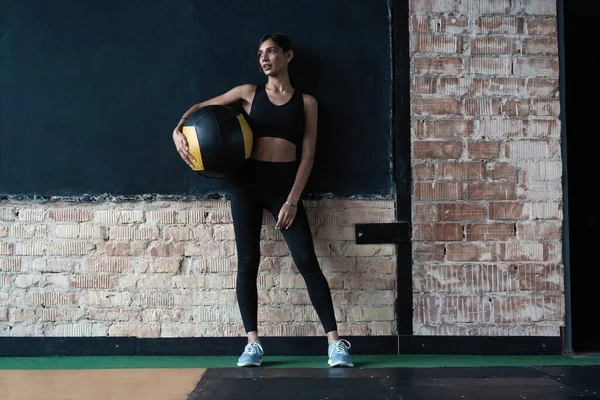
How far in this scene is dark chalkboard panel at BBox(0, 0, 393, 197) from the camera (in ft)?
11.8

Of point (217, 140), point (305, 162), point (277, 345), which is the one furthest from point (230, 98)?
point (277, 345)

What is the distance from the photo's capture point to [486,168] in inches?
143

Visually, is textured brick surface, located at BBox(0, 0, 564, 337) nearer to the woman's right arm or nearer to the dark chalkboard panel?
the dark chalkboard panel

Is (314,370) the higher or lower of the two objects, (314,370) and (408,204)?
the lower

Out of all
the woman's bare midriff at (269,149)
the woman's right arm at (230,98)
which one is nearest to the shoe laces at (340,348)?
the woman's bare midriff at (269,149)

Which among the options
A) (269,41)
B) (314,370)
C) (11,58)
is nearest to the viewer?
(314,370)

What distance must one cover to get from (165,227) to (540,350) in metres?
2.16

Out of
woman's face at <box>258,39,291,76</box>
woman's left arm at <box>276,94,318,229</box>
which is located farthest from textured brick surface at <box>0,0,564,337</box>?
woman's face at <box>258,39,291,76</box>

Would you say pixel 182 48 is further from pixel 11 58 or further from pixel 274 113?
pixel 11 58

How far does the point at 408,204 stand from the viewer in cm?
361

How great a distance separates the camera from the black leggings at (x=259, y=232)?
3289 mm

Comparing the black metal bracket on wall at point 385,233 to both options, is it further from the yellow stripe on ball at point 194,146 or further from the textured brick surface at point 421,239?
the yellow stripe on ball at point 194,146

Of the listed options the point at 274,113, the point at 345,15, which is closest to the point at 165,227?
the point at 274,113

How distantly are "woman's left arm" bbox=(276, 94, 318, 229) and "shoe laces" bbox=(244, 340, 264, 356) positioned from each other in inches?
23.6
